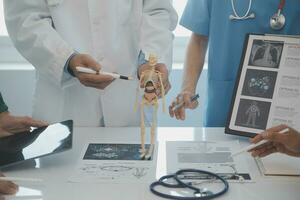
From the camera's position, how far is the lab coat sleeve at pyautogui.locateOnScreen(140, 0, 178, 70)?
1.28m

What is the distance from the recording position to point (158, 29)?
51.1 inches

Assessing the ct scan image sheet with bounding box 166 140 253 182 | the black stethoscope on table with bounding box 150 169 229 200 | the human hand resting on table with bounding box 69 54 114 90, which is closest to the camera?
the black stethoscope on table with bounding box 150 169 229 200

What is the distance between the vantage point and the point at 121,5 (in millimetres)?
1297

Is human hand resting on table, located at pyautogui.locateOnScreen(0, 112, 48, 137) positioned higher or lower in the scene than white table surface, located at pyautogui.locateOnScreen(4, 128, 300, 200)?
higher

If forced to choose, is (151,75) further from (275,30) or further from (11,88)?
(11,88)

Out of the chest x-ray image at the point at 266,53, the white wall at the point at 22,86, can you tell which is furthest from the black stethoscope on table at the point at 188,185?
the white wall at the point at 22,86

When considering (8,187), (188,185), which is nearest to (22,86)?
(8,187)

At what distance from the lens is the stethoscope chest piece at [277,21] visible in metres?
1.25

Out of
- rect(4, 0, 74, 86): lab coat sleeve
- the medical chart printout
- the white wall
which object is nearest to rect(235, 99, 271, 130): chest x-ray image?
the medical chart printout

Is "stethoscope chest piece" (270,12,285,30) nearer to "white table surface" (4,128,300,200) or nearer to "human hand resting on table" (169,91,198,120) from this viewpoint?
"human hand resting on table" (169,91,198,120)

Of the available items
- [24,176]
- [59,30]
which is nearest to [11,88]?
[59,30]

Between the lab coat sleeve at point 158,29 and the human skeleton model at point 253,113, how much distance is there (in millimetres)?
281

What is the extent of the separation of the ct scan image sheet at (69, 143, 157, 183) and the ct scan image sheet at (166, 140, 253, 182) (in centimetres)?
7

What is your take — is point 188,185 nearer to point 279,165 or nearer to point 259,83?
point 279,165
